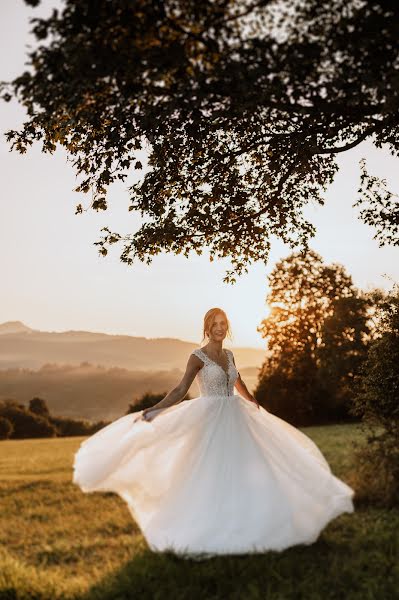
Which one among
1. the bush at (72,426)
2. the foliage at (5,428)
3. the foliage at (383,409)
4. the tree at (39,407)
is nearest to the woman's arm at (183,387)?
the foliage at (383,409)

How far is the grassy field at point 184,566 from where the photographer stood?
23.7ft

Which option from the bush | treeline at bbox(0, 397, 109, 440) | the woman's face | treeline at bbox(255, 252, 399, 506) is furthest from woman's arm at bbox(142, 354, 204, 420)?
the bush

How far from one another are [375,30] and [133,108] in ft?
12.3

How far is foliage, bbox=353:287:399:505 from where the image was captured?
1127 cm

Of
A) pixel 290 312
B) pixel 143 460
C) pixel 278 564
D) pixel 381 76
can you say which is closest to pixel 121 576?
pixel 143 460

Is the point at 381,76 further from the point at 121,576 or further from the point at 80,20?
the point at 121,576

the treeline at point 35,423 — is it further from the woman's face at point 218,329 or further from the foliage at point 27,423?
the woman's face at point 218,329

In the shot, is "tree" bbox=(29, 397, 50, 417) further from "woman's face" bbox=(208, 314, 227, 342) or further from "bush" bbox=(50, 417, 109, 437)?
"woman's face" bbox=(208, 314, 227, 342)

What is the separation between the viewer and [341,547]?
8938 millimetres

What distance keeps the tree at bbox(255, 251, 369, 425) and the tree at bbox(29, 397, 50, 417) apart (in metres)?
28.7

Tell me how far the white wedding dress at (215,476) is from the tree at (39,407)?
2337 inches

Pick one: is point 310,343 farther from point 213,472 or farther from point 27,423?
point 213,472

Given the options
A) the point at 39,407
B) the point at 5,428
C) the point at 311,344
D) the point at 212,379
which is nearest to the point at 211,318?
the point at 212,379

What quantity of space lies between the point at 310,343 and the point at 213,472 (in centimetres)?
4236
